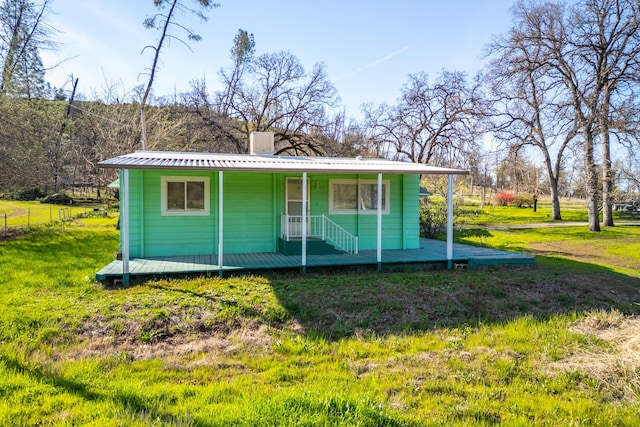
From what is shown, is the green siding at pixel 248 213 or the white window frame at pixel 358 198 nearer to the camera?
the green siding at pixel 248 213

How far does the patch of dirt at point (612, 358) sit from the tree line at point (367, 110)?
49.9 feet

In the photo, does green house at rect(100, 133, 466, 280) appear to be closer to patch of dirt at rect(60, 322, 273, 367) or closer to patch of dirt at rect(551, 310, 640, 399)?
patch of dirt at rect(60, 322, 273, 367)

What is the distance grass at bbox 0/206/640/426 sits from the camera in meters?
3.29

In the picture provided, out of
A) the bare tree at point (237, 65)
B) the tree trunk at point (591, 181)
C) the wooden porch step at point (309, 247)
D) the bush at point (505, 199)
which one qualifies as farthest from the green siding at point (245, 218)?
the bush at point (505, 199)

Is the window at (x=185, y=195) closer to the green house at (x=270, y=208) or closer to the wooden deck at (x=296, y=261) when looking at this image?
the green house at (x=270, y=208)

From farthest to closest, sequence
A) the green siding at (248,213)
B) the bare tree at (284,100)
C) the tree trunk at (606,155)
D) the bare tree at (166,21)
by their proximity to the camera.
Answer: the bare tree at (284,100), the bare tree at (166,21), the tree trunk at (606,155), the green siding at (248,213)

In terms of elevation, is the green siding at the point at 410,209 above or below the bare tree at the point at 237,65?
below

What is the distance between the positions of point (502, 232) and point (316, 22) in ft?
42.1

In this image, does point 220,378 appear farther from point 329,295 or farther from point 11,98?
point 11,98

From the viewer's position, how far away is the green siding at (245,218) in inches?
359

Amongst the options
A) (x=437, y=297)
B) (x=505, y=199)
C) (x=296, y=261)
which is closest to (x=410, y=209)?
(x=296, y=261)

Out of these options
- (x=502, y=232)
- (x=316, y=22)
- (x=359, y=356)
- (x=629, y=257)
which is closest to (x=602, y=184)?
(x=502, y=232)

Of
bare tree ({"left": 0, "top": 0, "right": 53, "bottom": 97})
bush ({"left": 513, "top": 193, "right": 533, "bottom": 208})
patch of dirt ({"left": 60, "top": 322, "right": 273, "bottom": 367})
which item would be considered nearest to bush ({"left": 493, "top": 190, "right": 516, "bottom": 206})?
bush ({"left": 513, "top": 193, "right": 533, "bottom": 208})

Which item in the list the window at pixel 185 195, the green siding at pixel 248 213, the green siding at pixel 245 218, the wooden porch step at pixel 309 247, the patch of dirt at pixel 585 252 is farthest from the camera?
the patch of dirt at pixel 585 252
